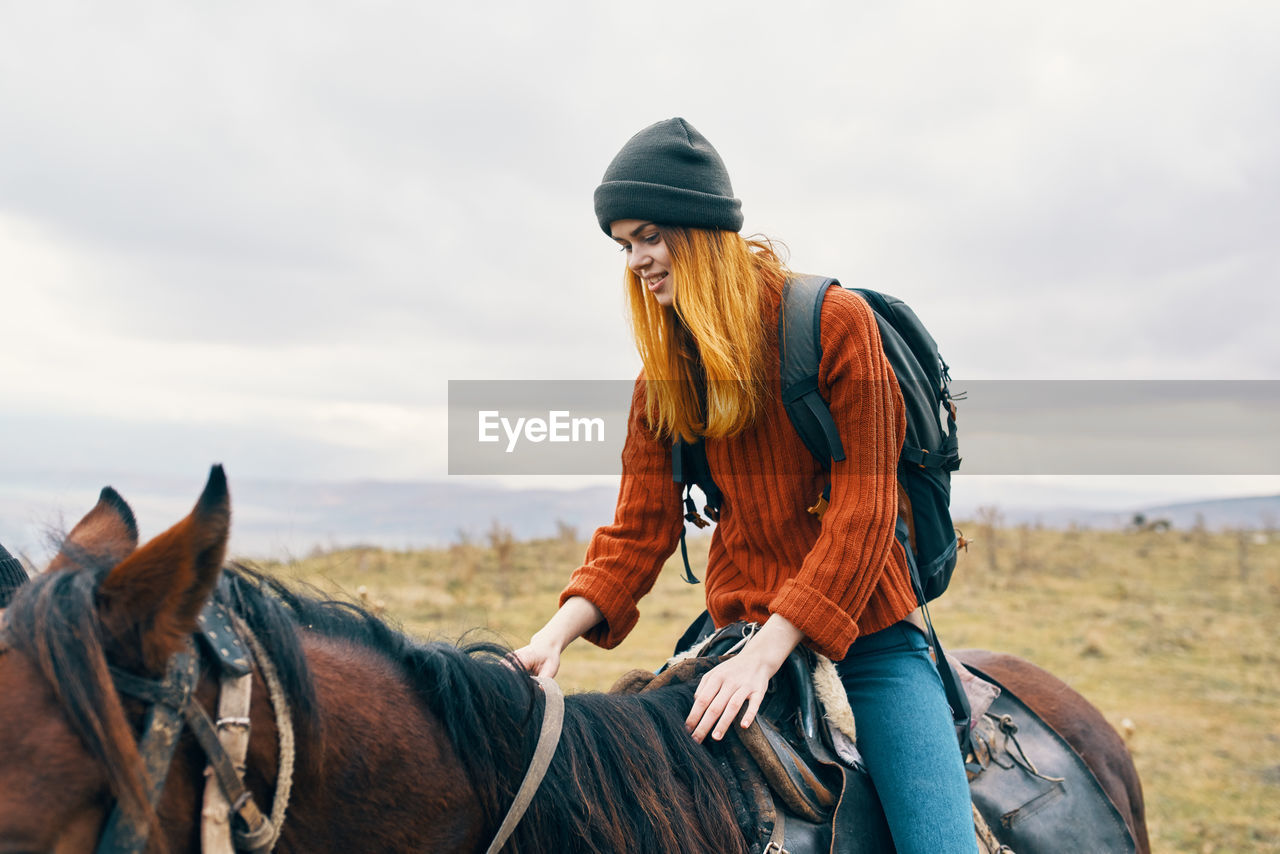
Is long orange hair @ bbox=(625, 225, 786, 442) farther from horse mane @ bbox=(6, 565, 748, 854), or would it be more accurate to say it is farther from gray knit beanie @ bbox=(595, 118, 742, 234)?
horse mane @ bbox=(6, 565, 748, 854)

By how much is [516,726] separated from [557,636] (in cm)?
81

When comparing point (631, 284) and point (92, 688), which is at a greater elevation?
point (631, 284)

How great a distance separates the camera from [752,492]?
264 cm

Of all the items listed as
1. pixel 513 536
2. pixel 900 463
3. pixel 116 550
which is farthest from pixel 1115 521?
pixel 116 550

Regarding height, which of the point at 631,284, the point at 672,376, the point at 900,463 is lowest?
the point at 900,463

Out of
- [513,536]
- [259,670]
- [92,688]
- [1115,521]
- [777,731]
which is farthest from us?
[1115,521]

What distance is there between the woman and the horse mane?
17 centimetres

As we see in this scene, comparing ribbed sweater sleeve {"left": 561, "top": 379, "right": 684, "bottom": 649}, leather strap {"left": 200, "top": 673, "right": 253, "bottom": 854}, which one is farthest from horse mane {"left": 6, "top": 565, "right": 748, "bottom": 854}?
ribbed sweater sleeve {"left": 561, "top": 379, "right": 684, "bottom": 649}

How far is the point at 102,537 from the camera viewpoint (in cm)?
Result: 154

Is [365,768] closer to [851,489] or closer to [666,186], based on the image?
[851,489]

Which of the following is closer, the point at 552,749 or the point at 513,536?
the point at 552,749

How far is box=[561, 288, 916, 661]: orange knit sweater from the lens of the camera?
2293 millimetres

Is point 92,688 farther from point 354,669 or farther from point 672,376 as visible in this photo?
point 672,376

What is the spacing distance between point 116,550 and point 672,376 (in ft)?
5.35
